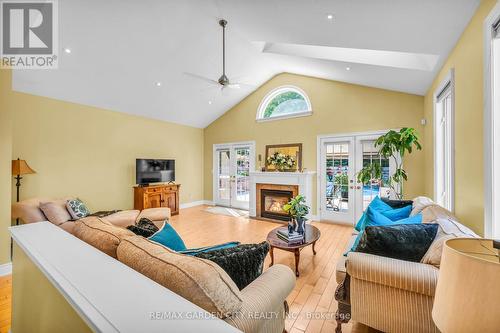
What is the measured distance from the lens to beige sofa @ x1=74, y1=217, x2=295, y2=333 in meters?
0.91

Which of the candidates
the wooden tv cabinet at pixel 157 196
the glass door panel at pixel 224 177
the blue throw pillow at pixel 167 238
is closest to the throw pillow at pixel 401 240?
the blue throw pillow at pixel 167 238

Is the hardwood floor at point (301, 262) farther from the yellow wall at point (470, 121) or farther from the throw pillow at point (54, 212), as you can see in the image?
the yellow wall at point (470, 121)

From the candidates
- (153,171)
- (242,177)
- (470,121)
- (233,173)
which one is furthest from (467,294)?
(233,173)

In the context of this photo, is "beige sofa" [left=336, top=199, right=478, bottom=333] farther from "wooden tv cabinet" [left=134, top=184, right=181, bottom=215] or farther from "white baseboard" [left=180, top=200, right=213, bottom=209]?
"white baseboard" [left=180, top=200, right=213, bottom=209]

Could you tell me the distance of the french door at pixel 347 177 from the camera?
4504mm

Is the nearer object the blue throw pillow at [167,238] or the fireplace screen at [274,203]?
the blue throw pillow at [167,238]

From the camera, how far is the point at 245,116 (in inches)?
249

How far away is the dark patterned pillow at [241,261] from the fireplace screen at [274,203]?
3950 mm

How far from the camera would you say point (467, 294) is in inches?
28.2

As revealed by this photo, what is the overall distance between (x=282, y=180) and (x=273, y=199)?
1.96 feet

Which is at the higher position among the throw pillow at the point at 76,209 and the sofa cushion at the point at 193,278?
the sofa cushion at the point at 193,278

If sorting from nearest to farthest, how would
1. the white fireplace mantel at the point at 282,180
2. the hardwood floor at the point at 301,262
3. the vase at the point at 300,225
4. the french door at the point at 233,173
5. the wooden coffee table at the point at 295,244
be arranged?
1. the hardwood floor at the point at 301,262
2. the wooden coffee table at the point at 295,244
3. the vase at the point at 300,225
4. the white fireplace mantel at the point at 282,180
5. the french door at the point at 233,173

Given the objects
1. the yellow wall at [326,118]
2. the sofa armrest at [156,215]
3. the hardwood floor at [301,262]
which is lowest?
the hardwood floor at [301,262]
